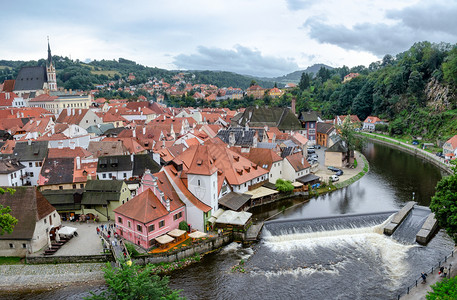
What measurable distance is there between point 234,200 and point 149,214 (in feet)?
39.0

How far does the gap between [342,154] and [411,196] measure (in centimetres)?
1660

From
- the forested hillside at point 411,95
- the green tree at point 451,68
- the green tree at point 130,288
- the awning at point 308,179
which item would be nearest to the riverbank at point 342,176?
the awning at point 308,179

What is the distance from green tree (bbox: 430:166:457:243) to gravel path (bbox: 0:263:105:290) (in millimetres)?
29362

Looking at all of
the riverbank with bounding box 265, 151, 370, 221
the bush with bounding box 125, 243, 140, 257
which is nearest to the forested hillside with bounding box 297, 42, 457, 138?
the riverbank with bounding box 265, 151, 370, 221

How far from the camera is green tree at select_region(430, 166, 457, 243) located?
28766mm

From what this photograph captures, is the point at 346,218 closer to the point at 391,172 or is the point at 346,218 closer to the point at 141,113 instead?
the point at 391,172

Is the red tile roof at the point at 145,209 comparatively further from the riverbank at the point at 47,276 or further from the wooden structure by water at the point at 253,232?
the wooden structure by water at the point at 253,232

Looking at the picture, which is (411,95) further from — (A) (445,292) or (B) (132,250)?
(B) (132,250)

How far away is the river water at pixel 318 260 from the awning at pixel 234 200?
2.91 m

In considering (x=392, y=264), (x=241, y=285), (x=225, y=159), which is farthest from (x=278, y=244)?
(x=225, y=159)

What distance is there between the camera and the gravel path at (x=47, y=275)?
29.0 metres

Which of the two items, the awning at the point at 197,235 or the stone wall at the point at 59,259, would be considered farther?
the awning at the point at 197,235

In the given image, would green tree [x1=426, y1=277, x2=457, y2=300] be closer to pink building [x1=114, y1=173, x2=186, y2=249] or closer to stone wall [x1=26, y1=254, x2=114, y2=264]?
pink building [x1=114, y1=173, x2=186, y2=249]

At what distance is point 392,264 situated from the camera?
102 feet
